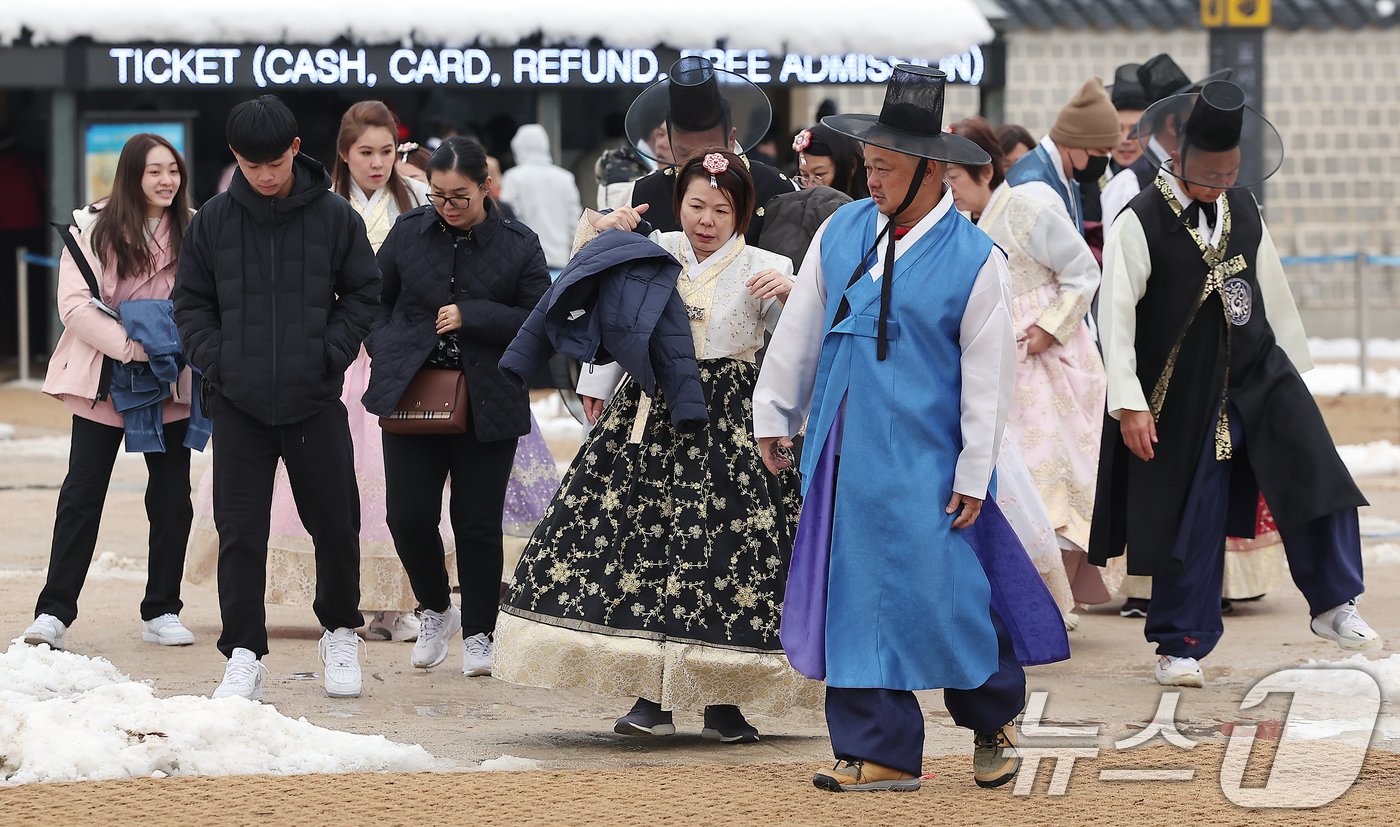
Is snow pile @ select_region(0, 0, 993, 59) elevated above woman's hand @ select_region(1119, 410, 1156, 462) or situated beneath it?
elevated above

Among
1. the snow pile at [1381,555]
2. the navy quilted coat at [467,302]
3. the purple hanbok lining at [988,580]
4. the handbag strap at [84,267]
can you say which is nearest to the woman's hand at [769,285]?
the purple hanbok lining at [988,580]

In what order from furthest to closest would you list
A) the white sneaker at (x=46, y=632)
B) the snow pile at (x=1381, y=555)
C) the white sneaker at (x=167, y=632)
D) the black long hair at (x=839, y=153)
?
the snow pile at (x=1381, y=555), the black long hair at (x=839, y=153), the white sneaker at (x=167, y=632), the white sneaker at (x=46, y=632)

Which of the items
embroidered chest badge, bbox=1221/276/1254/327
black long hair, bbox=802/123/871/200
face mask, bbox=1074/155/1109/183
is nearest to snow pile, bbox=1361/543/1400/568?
face mask, bbox=1074/155/1109/183

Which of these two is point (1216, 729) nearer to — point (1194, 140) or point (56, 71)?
point (1194, 140)

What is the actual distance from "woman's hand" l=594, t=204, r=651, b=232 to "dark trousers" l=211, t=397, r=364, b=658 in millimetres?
928

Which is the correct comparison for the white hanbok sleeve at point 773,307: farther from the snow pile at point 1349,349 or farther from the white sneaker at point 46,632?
the snow pile at point 1349,349

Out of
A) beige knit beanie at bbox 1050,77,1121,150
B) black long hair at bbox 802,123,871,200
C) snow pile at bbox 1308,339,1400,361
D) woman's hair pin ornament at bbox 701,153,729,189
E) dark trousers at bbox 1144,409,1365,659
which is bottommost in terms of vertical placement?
dark trousers at bbox 1144,409,1365,659

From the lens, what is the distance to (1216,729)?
609cm

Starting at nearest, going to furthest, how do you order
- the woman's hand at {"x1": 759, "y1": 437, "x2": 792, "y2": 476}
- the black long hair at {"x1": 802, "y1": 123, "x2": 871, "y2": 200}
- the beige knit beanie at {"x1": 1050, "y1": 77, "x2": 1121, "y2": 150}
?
the woman's hand at {"x1": 759, "y1": 437, "x2": 792, "y2": 476}, the black long hair at {"x1": 802, "y1": 123, "x2": 871, "y2": 200}, the beige knit beanie at {"x1": 1050, "y1": 77, "x2": 1121, "y2": 150}

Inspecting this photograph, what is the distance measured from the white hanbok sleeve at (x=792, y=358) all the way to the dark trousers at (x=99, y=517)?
2631 millimetres

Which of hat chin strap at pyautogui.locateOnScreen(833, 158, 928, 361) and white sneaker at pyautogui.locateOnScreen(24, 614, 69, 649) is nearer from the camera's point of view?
hat chin strap at pyautogui.locateOnScreen(833, 158, 928, 361)

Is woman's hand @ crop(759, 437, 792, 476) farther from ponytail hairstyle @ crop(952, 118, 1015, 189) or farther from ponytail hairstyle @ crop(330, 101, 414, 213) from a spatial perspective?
ponytail hairstyle @ crop(330, 101, 414, 213)

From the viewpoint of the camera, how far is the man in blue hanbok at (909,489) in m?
5.10
